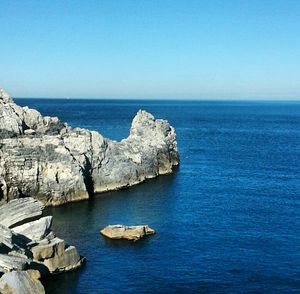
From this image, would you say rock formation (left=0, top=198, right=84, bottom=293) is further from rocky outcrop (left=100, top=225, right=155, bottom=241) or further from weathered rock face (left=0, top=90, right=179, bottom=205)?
weathered rock face (left=0, top=90, right=179, bottom=205)

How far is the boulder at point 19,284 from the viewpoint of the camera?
44875 millimetres

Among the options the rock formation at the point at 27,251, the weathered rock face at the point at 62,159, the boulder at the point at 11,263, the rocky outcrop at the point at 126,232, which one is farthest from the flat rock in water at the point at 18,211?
the weathered rock face at the point at 62,159

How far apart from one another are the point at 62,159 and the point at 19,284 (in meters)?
42.6

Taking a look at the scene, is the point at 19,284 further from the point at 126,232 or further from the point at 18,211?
the point at 126,232

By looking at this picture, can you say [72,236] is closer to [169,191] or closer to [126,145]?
[169,191]

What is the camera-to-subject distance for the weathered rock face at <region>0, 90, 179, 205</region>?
8394 centimetres

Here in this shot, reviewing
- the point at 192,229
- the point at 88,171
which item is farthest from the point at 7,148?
the point at 192,229

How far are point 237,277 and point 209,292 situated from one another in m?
5.04

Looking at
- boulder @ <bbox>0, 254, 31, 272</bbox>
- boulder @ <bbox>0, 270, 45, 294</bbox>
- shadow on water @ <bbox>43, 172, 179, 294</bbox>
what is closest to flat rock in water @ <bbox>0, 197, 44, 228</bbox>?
shadow on water @ <bbox>43, 172, 179, 294</bbox>

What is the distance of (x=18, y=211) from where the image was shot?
6244cm

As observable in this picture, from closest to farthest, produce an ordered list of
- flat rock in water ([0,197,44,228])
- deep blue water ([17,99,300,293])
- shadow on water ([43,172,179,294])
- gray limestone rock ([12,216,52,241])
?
1. deep blue water ([17,99,300,293])
2. shadow on water ([43,172,179,294])
3. gray limestone rock ([12,216,52,241])
4. flat rock in water ([0,197,44,228])

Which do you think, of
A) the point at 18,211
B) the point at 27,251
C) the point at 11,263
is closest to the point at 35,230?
the point at 27,251

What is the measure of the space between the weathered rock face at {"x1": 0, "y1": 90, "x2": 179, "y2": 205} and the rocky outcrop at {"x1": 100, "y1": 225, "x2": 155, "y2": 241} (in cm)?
1897

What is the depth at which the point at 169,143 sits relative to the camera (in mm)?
118875
